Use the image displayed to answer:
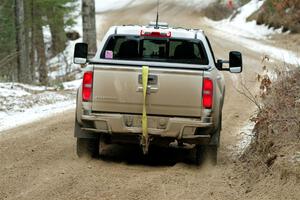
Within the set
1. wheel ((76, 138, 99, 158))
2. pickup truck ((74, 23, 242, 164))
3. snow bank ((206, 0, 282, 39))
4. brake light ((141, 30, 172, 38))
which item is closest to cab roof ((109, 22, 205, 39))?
brake light ((141, 30, 172, 38))

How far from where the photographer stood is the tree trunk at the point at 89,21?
21531mm

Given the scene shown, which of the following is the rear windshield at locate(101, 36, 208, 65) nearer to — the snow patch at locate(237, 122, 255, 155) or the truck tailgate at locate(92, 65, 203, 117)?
the truck tailgate at locate(92, 65, 203, 117)

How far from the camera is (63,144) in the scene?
33.5ft

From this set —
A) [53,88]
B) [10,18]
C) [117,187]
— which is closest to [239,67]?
[117,187]

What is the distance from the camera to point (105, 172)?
809 centimetres

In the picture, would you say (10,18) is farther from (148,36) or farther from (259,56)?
(148,36)

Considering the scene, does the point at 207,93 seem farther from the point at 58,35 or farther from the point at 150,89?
the point at 58,35

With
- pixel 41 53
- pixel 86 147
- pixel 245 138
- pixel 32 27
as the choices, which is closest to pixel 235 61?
pixel 245 138

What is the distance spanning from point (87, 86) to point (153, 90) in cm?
87

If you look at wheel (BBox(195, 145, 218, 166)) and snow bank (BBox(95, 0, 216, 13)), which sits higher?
wheel (BBox(195, 145, 218, 166))

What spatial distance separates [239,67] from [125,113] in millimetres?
1989

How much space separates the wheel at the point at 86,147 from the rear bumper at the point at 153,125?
0.52 metres

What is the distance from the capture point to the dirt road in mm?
7172

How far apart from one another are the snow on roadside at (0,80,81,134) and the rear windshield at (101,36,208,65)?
13.0 feet
